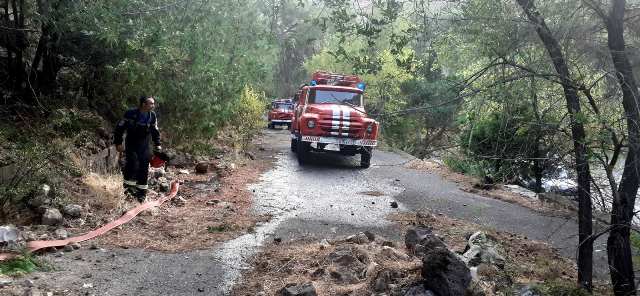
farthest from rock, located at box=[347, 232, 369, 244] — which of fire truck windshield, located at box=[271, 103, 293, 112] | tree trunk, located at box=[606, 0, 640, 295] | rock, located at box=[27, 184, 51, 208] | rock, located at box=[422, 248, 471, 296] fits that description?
fire truck windshield, located at box=[271, 103, 293, 112]

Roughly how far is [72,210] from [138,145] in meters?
1.72

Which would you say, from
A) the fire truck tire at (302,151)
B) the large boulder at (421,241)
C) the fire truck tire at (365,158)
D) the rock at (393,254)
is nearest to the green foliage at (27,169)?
the rock at (393,254)

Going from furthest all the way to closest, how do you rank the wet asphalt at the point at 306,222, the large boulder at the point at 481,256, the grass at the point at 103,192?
the grass at the point at 103,192
the large boulder at the point at 481,256
the wet asphalt at the point at 306,222

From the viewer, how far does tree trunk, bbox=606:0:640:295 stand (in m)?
A: 5.07

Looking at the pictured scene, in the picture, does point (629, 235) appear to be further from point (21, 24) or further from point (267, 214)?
point (21, 24)

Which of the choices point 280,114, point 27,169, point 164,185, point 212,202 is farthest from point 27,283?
point 280,114

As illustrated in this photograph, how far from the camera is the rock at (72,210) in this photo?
7100 mm

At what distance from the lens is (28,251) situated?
5.51 meters

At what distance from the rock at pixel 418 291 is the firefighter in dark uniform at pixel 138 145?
17.0 feet

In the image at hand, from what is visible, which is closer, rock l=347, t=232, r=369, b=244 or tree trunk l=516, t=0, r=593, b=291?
tree trunk l=516, t=0, r=593, b=291

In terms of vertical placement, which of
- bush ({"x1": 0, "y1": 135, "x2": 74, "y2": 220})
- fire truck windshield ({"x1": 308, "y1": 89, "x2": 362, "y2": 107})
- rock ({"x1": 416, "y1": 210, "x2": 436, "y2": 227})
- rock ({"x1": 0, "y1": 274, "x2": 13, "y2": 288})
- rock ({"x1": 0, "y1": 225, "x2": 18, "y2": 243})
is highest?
fire truck windshield ({"x1": 308, "y1": 89, "x2": 362, "y2": 107})

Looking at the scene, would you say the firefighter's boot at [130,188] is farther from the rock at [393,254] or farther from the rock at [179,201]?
the rock at [393,254]

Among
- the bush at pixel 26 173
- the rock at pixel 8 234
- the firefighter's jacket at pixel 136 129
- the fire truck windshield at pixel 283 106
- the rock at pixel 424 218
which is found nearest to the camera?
the rock at pixel 8 234

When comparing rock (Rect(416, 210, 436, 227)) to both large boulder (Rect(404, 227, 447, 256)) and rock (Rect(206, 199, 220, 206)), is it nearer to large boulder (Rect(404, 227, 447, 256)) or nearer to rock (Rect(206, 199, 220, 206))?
large boulder (Rect(404, 227, 447, 256))
